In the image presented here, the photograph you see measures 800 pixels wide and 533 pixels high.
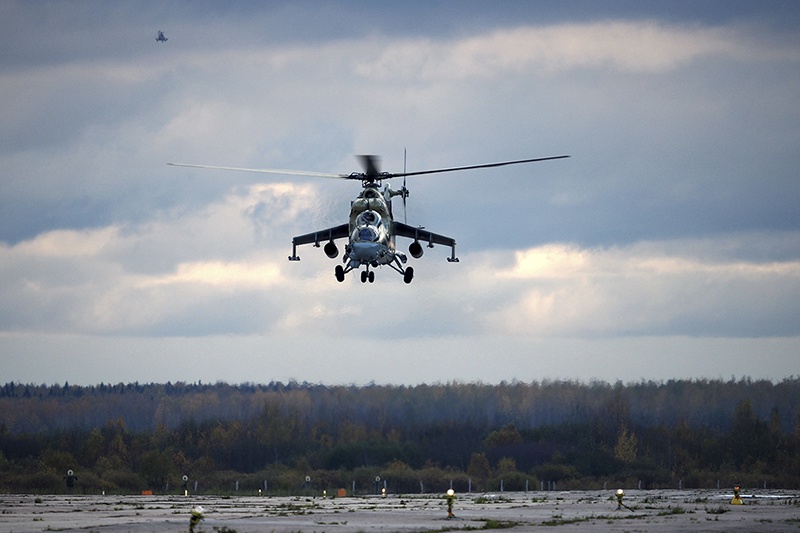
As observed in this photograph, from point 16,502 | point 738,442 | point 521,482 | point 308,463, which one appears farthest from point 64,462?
point 738,442

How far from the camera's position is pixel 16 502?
8844cm

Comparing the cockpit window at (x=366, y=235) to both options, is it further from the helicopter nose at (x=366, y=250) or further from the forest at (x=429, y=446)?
the forest at (x=429, y=446)

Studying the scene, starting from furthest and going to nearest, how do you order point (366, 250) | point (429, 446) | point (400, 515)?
point (429, 446), point (366, 250), point (400, 515)

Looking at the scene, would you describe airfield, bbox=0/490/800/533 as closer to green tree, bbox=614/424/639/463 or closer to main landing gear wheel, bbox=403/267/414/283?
main landing gear wheel, bbox=403/267/414/283

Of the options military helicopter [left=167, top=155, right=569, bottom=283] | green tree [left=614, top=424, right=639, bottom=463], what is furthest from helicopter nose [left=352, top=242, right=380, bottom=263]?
green tree [left=614, top=424, right=639, bottom=463]

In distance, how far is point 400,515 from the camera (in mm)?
72625

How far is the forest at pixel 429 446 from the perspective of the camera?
154 metres

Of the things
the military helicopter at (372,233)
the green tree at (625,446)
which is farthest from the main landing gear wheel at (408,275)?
the green tree at (625,446)

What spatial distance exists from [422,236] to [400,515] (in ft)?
56.9

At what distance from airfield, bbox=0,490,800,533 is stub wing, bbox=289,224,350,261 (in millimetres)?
15687

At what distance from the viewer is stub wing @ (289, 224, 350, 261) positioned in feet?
262

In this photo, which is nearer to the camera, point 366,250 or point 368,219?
point 366,250

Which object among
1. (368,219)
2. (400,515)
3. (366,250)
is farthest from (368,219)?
(400,515)

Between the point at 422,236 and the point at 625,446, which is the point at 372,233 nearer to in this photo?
the point at 422,236
